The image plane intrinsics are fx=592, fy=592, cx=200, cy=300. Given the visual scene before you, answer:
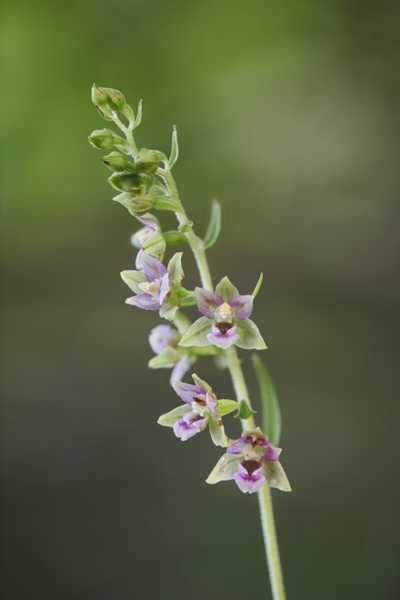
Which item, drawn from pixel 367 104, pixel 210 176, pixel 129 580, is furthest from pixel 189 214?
pixel 129 580

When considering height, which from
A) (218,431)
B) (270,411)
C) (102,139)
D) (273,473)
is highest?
(102,139)

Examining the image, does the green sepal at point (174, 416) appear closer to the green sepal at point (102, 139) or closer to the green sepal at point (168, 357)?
the green sepal at point (168, 357)

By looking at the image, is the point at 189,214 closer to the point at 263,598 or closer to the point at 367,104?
the point at 367,104

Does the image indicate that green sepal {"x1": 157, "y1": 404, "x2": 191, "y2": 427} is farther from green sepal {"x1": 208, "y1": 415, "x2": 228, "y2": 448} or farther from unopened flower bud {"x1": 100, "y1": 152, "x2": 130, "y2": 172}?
unopened flower bud {"x1": 100, "y1": 152, "x2": 130, "y2": 172}

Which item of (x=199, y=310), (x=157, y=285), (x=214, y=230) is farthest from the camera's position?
(x=214, y=230)

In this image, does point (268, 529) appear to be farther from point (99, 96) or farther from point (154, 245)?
point (99, 96)

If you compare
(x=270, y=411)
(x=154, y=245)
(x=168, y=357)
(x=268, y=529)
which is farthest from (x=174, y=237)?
(x=268, y=529)
